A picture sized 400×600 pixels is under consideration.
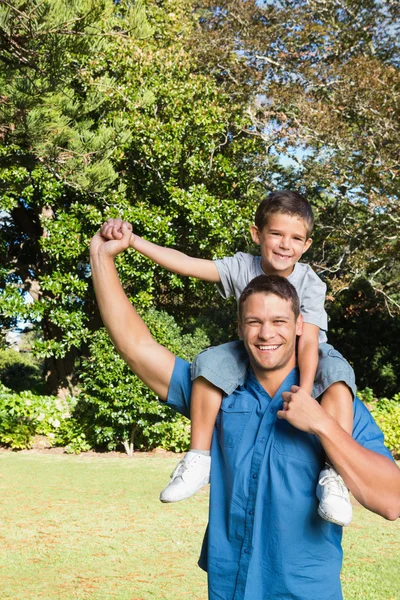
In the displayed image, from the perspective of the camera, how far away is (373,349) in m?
20.9

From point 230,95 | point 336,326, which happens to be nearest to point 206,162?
point 230,95

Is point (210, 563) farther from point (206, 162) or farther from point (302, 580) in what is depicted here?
point (206, 162)

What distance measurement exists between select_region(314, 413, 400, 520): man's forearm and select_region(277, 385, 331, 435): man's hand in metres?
0.01

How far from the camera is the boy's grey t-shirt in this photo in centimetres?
286

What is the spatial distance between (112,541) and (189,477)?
18.3 ft

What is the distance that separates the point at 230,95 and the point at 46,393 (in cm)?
834

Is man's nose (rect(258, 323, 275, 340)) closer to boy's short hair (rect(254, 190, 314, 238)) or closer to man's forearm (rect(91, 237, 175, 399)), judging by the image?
man's forearm (rect(91, 237, 175, 399))

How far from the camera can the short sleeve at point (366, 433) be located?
1.95m

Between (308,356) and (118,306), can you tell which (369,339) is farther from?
(118,306)

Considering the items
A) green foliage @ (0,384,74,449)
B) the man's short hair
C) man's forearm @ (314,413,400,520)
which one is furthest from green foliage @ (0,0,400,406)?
man's forearm @ (314,413,400,520)

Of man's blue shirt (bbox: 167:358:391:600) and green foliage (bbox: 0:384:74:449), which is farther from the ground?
man's blue shirt (bbox: 167:358:391:600)

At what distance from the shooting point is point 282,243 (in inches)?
118

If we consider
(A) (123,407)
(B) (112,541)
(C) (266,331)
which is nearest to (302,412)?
(C) (266,331)

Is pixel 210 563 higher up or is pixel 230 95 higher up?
pixel 230 95
